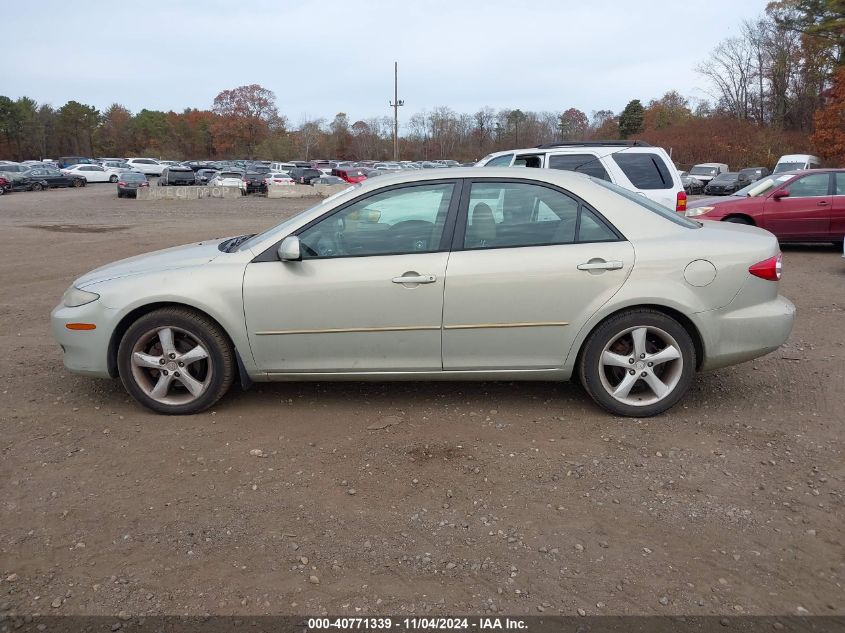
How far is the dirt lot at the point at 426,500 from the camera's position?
2.63m

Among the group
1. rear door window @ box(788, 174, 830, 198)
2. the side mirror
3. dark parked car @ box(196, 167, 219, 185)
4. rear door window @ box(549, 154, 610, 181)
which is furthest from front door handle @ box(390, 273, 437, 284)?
dark parked car @ box(196, 167, 219, 185)

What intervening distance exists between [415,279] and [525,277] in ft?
2.22

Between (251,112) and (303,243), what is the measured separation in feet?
353

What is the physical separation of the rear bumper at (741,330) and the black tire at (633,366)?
0.12 meters

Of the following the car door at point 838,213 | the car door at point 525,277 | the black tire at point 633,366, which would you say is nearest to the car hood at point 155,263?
the car door at point 525,277

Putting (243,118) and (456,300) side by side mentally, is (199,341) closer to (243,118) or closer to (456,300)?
(456,300)

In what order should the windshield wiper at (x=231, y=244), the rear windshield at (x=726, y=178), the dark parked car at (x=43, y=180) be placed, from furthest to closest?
the dark parked car at (x=43, y=180) < the rear windshield at (x=726, y=178) < the windshield wiper at (x=231, y=244)

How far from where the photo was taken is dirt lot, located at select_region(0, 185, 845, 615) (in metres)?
2.63

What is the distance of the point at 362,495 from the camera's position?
11.0 feet

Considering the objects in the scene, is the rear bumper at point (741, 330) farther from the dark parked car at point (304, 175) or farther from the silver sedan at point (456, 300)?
the dark parked car at point (304, 175)

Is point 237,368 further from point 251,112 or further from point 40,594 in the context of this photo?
point 251,112

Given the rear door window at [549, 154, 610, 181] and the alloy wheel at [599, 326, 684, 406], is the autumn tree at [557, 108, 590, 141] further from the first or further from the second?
the alloy wheel at [599, 326, 684, 406]

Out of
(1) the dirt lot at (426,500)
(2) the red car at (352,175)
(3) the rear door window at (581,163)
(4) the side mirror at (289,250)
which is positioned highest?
(2) the red car at (352,175)

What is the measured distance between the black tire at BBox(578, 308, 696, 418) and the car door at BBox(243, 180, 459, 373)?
38.1 inches
